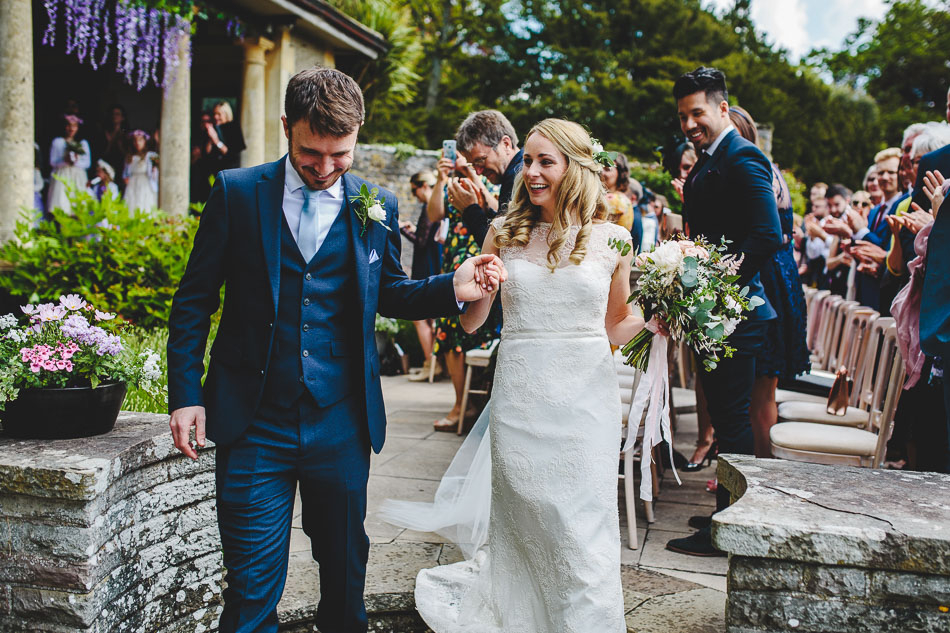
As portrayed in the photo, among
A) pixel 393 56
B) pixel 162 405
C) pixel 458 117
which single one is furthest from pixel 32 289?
pixel 458 117

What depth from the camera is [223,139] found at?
10672 millimetres

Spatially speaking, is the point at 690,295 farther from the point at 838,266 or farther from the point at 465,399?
the point at 838,266

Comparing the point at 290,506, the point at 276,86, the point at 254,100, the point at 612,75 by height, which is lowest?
the point at 290,506

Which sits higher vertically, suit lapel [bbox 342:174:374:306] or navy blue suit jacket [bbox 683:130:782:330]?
navy blue suit jacket [bbox 683:130:782:330]

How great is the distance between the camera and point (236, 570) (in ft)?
7.75

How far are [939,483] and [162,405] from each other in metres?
3.55

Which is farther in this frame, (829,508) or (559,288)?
(559,288)

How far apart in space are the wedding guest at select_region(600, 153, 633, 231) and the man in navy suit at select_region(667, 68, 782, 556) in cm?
173

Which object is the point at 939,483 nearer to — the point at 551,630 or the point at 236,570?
the point at 551,630

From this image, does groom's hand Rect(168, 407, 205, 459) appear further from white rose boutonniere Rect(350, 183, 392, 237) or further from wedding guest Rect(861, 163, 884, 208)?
wedding guest Rect(861, 163, 884, 208)

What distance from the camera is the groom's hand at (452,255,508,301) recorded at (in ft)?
8.40

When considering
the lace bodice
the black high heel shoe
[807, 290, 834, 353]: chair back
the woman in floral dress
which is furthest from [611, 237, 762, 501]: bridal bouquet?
[807, 290, 834, 353]: chair back

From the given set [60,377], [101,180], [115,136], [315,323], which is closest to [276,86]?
[115,136]

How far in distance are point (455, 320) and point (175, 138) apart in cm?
542
